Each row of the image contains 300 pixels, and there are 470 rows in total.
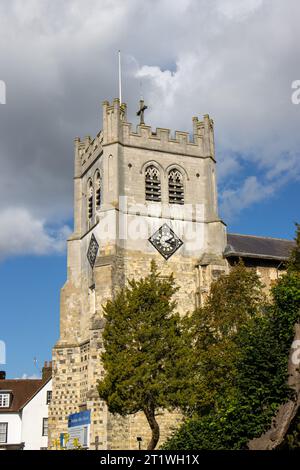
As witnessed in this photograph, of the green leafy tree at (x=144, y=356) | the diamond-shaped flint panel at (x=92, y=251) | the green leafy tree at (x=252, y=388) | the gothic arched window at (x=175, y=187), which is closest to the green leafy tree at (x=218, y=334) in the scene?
the green leafy tree at (x=252, y=388)

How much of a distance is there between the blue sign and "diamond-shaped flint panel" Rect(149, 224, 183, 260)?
9867 mm

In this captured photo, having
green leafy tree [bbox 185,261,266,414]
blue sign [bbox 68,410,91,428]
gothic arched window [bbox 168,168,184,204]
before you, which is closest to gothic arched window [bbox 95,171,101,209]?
gothic arched window [bbox 168,168,184,204]

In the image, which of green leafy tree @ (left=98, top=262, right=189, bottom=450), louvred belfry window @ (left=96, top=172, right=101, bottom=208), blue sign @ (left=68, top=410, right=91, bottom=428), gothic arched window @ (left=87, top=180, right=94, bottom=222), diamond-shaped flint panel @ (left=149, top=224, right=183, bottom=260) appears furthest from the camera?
gothic arched window @ (left=87, top=180, right=94, bottom=222)

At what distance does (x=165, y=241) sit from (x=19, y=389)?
21.4m

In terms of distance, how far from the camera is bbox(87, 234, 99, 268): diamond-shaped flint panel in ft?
128

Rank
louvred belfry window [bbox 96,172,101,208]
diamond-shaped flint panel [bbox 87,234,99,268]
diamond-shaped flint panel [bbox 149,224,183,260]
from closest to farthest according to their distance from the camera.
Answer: diamond-shaped flint panel [bbox 149,224,183,260] < diamond-shaped flint panel [bbox 87,234,99,268] < louvred belfry window [bbox 96,172,101,208]

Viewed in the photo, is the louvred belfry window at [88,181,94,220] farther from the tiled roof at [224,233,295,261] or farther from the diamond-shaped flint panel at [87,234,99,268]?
the tiled roof at [224,233,295,261]

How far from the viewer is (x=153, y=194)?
39.5 m

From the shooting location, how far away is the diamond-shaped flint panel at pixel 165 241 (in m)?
38.2

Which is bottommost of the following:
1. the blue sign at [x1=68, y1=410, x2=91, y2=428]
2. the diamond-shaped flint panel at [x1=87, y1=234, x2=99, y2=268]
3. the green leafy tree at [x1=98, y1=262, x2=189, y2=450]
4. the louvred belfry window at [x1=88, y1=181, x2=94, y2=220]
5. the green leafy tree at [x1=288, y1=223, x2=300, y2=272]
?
the blue sign at [x1=68, y1=410, x2=91, y2=428]

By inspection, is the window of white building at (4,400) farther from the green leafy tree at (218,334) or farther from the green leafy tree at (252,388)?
the green leafy tree at (252,388)

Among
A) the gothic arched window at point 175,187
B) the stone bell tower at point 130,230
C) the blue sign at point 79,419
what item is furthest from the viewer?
the gothic arched window at point 175,187

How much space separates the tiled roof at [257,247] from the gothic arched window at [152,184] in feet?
17.2
